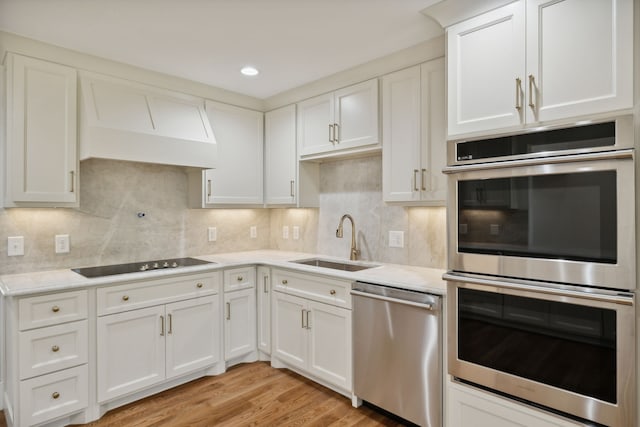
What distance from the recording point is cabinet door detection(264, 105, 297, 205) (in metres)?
3.42

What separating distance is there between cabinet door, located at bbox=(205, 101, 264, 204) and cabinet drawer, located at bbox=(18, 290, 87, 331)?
129 cm

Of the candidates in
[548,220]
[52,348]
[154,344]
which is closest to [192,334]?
[154,344]

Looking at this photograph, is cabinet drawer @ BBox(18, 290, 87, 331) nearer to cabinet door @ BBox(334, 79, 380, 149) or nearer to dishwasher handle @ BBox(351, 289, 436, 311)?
dishwasher handle @ BBox(351, 289, 436, 311)

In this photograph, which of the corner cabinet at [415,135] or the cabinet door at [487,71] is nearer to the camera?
the cabinet door at [487,71]

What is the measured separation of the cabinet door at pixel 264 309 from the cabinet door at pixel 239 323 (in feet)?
0.18

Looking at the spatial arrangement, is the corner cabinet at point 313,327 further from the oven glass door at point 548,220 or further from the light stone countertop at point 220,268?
the oven glass door at point 548,220

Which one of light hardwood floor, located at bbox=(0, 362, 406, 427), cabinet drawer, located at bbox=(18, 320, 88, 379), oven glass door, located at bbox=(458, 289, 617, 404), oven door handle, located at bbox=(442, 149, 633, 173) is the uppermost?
oven door handle, located at bbox=(442, 149, 633, 173)

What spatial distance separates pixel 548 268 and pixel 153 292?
2.45 metres

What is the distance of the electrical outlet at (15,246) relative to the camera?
2510mm

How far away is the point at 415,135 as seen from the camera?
98.0 inches

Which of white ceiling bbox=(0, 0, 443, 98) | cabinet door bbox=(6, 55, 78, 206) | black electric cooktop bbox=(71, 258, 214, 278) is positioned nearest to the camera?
white ceiling bbox=(0, 0, 443, 98)

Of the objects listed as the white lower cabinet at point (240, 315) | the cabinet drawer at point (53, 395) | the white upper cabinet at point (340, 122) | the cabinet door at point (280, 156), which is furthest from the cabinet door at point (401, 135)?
the cabinet drawer at point (53, 395)

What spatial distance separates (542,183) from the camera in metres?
1.63

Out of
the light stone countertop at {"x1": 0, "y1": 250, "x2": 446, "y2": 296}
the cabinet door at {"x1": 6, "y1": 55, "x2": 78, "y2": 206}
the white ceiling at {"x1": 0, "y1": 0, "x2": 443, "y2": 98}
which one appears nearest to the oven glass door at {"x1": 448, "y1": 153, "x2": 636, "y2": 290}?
the light stone countertop at {"x1": 0, "y1": 250, "x2": 446, "y2": 296}
